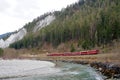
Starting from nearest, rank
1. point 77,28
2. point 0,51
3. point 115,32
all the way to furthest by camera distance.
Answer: point 115,32, point 77,28, point 0,51

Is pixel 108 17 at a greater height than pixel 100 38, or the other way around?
pixel 108 17

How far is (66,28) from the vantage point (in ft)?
644

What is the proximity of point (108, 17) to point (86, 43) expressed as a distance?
15632 millimetres

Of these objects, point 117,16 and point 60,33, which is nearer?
point 117,16

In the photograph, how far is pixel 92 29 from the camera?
158 metres

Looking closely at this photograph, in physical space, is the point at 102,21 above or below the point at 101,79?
above

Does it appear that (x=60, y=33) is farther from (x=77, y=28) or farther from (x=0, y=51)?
(x=0, y=51)

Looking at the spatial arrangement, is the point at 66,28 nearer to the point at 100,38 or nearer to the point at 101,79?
the point at 100,38

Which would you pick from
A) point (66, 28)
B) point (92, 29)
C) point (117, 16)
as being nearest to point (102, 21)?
point (117, 16)

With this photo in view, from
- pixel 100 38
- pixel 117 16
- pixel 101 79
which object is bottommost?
pixel 101 79

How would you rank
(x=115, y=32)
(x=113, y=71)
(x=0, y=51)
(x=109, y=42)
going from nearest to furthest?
(x=113, y=71) < (x=115, y=32) < (x=109, y=42) < (x=0, y=51)

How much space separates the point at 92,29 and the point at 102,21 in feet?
89.5

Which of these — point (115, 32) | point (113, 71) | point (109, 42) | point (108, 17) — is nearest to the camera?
point (113, 71)

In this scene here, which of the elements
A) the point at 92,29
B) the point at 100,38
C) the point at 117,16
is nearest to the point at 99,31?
the point at 100,38
